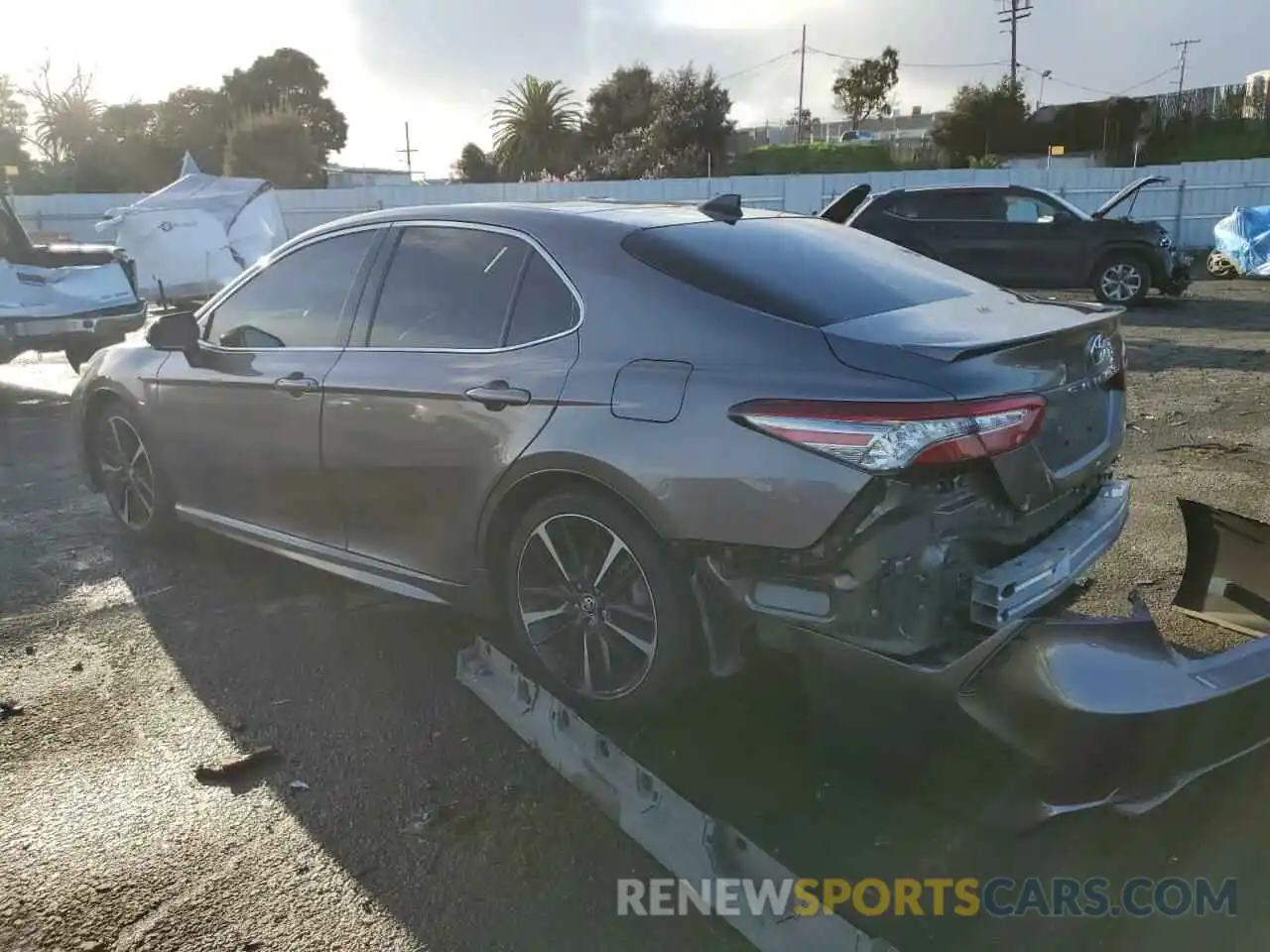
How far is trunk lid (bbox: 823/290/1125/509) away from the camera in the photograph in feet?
8.89

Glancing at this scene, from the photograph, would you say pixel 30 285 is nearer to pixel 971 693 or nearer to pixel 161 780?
pixel 161 780

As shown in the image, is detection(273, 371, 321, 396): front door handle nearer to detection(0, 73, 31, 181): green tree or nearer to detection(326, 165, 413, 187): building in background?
detection(326, 165, 413, 187): building in background

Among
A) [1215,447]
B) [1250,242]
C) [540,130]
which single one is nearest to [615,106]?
[540,130]

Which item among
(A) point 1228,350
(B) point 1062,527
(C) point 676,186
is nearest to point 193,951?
(B) point 1062,527

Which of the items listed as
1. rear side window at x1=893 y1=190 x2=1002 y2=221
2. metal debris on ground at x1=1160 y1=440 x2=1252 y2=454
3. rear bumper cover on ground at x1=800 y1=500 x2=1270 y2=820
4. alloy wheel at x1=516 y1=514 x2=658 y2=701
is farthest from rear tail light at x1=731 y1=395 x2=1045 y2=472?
rear side window at x1=893 y1=190 x2=1002 y2=221

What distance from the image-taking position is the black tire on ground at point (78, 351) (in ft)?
33.9

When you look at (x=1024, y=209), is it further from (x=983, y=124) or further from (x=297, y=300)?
(x=983, y=124)

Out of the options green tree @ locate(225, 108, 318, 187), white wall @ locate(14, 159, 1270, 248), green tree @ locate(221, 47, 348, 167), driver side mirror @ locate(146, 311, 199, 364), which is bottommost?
driver side mirror @ locate(146, 311, 199, 364)

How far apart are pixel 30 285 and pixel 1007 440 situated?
405 inches

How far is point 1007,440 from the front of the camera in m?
2.70

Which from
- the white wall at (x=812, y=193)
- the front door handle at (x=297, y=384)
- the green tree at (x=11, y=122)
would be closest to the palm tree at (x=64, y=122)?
the green tree at (x=11, y=122)

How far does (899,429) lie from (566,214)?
156 centimetres

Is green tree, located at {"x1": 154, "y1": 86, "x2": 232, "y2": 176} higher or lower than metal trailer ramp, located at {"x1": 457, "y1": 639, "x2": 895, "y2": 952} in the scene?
higher

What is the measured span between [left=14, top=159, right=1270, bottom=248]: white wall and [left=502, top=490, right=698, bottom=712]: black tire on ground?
812 inches
